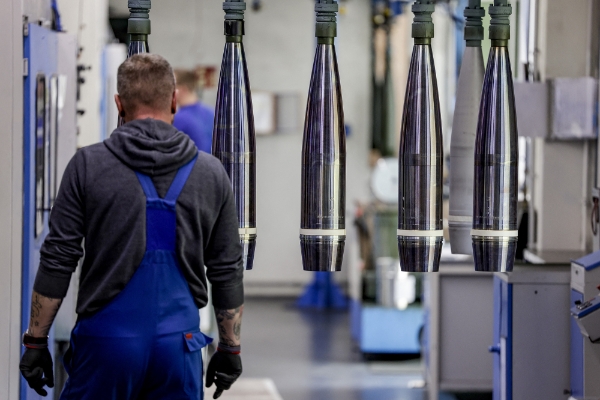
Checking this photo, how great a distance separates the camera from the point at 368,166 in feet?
32.0

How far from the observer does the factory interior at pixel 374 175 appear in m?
2.09

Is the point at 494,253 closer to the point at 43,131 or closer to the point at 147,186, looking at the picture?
the point at 147,186

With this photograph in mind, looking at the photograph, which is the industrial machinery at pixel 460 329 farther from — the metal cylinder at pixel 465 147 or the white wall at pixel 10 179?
the metal cylinder at pixel 465 147

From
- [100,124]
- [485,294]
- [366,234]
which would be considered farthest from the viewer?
[366,234]

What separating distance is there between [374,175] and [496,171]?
5244mm

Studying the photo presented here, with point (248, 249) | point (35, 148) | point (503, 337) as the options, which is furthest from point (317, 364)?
point (248, 249)

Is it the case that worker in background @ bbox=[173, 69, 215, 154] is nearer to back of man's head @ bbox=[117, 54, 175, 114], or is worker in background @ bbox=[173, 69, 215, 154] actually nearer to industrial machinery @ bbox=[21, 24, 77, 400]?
industrial machinery @ bbox=[21, 24, 77, 400]

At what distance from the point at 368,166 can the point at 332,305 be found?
1502 mm

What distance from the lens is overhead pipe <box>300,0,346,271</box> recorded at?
6.77 feet

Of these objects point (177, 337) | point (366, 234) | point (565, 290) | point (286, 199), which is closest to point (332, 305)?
point (286, 199)

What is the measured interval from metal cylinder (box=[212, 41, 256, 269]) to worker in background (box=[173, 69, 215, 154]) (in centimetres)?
342

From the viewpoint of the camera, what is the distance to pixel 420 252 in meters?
2.08

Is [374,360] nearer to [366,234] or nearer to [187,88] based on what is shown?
[366,234]

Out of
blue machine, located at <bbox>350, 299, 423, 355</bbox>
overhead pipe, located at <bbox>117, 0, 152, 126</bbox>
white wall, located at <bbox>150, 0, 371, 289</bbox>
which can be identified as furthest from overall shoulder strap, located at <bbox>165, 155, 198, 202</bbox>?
white wall, located at <bbox>150, 0, 371, 289</bbox>
